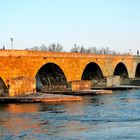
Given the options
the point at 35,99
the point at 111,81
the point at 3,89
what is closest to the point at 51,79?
the point at 111,81

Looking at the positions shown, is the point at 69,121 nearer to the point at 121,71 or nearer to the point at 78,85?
the point at 78,85

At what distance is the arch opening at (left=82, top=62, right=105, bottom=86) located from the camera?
60.2 meters

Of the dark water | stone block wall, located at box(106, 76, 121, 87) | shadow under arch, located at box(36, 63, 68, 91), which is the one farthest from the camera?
stone block wall, located at box(106, 76, 121, 87)

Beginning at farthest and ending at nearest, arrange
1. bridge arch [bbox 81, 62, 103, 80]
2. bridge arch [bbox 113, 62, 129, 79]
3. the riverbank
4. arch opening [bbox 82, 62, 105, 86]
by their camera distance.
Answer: bridge arch [bbox 113, 62, 129, 79]
bridge arch [bbox 81, 62, 103, 80]
arch opening [bbox 82, 62, 105, 86]
the riverbank

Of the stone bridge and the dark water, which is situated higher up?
the stone bridge

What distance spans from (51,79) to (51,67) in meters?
1.47

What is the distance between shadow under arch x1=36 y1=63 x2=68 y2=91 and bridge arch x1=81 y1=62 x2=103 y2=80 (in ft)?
32.3

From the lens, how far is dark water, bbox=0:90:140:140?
21828 millimetres

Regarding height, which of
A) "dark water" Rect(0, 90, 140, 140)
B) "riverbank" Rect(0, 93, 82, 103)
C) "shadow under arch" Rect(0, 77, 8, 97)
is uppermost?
"shadow under arch" Rect(0, 77, 8, 97)

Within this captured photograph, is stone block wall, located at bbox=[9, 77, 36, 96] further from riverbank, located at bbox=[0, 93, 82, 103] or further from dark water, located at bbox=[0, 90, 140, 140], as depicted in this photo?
dark water, located at bbox=[0, 90, 140, 140]

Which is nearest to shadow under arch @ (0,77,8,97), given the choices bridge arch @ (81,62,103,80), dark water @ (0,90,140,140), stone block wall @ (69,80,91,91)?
dark water @ (0,90,140,140)

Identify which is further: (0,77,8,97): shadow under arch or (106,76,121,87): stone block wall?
(106,76,121,87): stone block wall

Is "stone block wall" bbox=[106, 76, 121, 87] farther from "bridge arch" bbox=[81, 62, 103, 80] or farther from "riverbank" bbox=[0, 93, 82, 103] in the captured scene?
"riverbank" bbox=[0, 93, 82, 103]

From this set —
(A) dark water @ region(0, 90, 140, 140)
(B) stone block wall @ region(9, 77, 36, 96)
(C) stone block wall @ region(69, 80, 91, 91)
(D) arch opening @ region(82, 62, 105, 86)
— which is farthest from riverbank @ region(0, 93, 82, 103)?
(D) arch opening @ region(82, 62, 105, 86)
